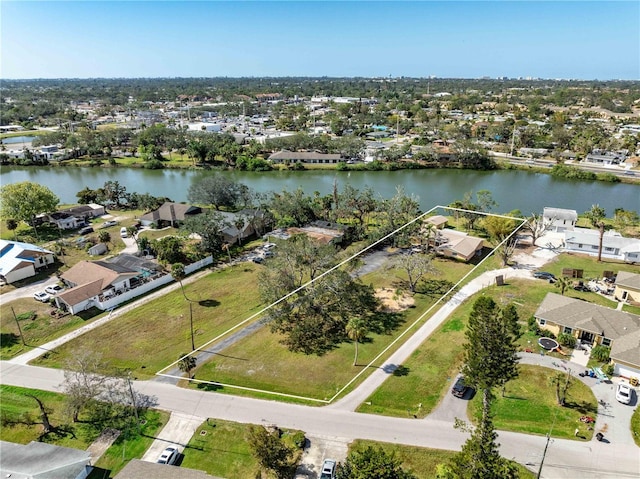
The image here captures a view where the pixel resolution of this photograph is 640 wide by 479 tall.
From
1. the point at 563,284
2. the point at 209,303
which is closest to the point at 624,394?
the point at 563,284

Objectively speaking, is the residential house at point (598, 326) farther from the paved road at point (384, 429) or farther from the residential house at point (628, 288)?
the paved road at point (384, 429)

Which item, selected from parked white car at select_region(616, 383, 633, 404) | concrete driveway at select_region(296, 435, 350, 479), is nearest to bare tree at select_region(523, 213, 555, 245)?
parked white car at select_region(616, 383, 633, 404)

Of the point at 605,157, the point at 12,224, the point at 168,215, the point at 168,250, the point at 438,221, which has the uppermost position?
the point at 605,157

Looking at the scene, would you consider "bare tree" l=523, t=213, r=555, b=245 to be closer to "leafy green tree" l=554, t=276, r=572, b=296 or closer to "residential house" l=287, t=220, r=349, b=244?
"leafy green tree" l=554, t=276, r=572, b=296

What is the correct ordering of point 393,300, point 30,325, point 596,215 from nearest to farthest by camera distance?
1. point 30,325
2. point 393,300
3. point 596,215

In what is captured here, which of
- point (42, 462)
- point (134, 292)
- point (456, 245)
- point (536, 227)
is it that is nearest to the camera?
point (42, 462)

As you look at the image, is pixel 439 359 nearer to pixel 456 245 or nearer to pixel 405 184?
pixel 456 245

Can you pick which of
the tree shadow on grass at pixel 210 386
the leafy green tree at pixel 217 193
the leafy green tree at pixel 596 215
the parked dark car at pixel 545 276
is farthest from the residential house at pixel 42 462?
the leafy green tree at pixel 596 215
